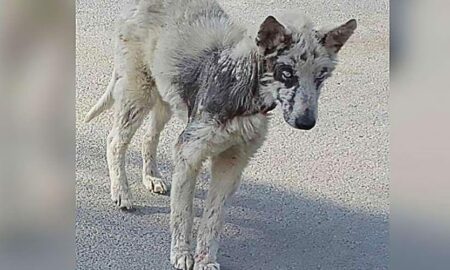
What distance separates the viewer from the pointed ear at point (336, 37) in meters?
3.50

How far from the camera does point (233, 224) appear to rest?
4.66 meters

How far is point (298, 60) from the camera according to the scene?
11.3 feet

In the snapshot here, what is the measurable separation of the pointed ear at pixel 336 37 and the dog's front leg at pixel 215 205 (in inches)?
32.5

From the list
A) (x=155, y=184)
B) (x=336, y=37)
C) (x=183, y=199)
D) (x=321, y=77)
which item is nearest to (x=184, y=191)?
(x=183, y=199)

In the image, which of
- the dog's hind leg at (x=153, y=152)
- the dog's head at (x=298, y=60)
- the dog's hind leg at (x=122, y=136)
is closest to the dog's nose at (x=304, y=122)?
the dog's head at (x=298, y=60)

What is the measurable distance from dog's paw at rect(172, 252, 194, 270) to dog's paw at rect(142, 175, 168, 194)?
0.80m

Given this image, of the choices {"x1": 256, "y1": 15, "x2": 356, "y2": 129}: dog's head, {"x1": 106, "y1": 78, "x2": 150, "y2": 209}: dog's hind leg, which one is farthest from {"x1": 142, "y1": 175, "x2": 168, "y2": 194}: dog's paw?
{"x1": 256, "y1": 15, "x2": 356, "y2": 129}: dog's head

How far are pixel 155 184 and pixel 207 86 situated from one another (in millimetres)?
1191

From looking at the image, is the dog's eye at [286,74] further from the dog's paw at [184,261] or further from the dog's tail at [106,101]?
the dog's tail at [106,101]

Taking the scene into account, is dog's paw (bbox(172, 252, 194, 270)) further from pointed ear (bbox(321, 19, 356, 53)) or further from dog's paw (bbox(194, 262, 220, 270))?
pointed ear (bbox(321, 19, 356, 53))

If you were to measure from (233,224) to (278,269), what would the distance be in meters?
0.53

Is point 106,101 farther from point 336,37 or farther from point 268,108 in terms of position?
point 336,37

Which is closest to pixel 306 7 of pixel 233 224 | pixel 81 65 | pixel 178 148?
pixel 81 65

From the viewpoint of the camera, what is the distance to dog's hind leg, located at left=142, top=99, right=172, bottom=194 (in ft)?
15.8
